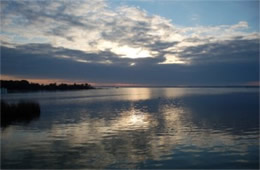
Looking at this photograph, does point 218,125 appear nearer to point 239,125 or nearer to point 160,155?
point 239,125

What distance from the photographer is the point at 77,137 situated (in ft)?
72.4

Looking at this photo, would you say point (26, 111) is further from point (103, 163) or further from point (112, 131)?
point (103, 163)

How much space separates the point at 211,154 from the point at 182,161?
2.65 metres

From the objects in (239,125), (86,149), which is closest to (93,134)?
(86,149)

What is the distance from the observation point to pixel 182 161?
1489 centimetres

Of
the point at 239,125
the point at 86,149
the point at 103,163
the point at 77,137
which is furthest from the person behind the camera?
the point at 239,125

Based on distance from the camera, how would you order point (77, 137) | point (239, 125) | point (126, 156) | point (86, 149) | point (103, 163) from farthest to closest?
point (239, 125) < point (77, 137) < point (86, 149) < point (126, 156) < point (103, 163)

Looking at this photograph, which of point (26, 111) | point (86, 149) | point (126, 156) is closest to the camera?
point (126, 156)

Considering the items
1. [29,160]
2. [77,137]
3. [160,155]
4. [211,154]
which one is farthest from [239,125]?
[29,160]

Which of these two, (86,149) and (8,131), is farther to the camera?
(8,131)

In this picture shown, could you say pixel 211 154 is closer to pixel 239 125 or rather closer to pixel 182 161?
pixel 182 161

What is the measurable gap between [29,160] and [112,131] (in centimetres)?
1052

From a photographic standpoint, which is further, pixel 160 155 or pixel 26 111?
pixel 26 111

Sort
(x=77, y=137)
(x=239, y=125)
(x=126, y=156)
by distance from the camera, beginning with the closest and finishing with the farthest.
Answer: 1. (x=126, y=156)
2. (x=77, y=137)
3. (x=239, y=125)
